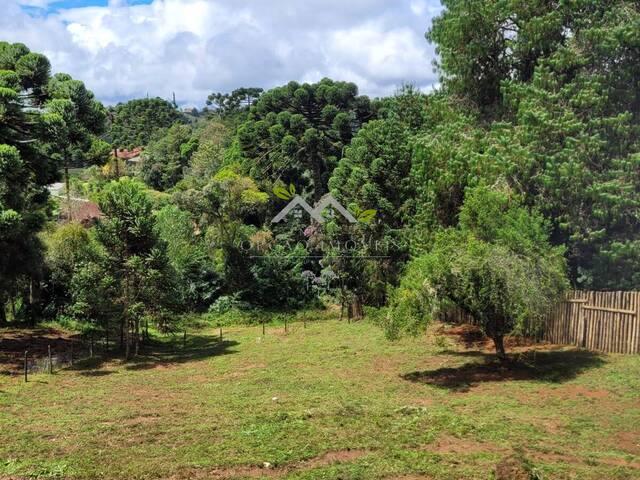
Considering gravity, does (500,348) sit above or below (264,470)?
above

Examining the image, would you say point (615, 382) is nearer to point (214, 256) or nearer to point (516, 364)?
point (516, 364)

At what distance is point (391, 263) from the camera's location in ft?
Result: 75.7

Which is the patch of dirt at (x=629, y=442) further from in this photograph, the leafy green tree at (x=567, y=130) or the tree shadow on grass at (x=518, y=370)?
the leafy green tree at (x=567, y=130)

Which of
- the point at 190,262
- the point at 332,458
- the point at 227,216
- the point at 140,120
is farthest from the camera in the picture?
the point at 140,120

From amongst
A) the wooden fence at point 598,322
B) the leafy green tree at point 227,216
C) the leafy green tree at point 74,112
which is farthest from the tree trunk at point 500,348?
the leafy green tree at point 227,216

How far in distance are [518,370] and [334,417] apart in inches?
215

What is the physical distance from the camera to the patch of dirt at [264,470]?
23.5 ft

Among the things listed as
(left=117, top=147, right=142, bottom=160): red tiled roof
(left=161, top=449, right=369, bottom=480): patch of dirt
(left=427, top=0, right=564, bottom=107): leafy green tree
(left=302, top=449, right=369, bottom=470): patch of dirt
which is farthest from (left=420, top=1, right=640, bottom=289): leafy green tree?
(left=117, top=147, right=142, bottom=160): red tiled roof

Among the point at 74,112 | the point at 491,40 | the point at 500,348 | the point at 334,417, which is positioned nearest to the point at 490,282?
the point at 500,348

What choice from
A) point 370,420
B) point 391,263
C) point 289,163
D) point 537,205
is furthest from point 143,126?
point 370,420

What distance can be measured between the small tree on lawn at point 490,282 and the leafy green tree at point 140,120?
6587 centimetres

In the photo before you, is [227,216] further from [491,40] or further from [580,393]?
[580,393]
